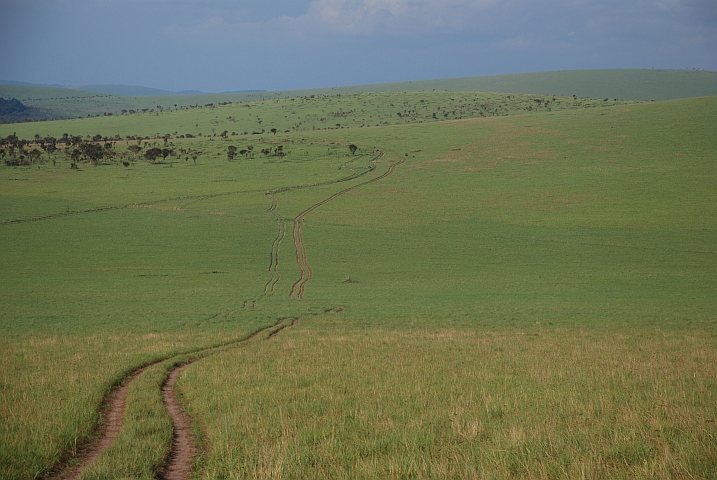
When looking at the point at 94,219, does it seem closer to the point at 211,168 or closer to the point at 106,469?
the point at 211,168

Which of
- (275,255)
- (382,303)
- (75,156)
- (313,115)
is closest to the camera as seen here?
(382,303)

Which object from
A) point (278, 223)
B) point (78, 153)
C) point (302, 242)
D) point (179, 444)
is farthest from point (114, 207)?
point (179, 444)

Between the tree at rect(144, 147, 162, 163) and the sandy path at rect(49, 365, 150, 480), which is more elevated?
the tree at rect(144, 147, 162, 163)

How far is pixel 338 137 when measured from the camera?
368ft

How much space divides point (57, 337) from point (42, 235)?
36.9m

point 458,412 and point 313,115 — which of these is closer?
point 458,412

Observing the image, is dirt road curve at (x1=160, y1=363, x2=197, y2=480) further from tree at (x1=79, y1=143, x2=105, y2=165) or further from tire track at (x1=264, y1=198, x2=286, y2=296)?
tree at (x1=79, y1=143, x2=105, y2=165)

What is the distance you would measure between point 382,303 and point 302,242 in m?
21.6

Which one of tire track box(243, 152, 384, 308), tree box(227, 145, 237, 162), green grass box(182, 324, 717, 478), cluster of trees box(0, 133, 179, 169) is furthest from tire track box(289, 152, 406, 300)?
cluster of trees box(0, 133, 179, 169)

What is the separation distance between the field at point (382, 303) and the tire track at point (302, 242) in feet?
1.17

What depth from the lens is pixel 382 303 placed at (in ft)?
106

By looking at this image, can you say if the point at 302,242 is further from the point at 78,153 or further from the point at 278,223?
the point at 78,153

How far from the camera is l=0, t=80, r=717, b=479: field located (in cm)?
815

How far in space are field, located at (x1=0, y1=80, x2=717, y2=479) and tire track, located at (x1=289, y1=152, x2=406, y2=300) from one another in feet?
1.17
